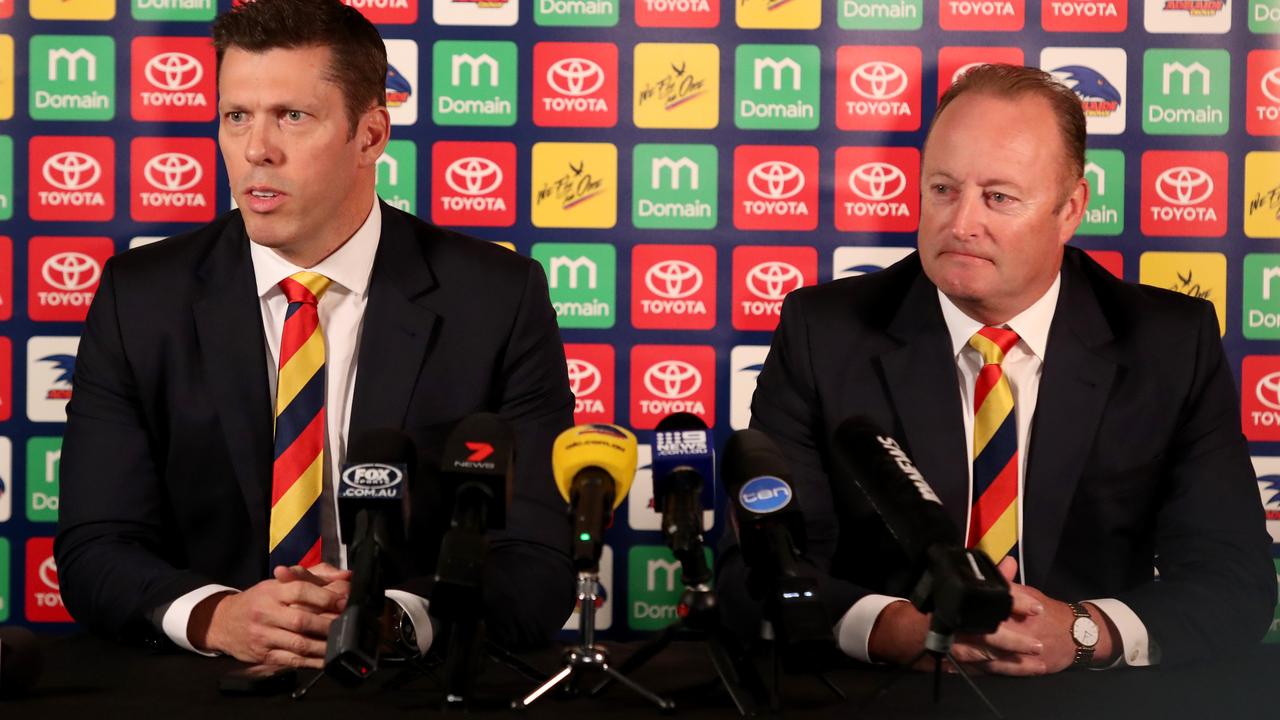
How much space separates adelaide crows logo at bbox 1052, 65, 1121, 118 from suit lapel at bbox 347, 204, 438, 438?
5.00 ft

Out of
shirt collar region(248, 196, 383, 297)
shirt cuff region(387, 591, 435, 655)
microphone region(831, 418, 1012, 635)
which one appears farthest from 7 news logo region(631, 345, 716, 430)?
microphone region(831, 418, 1012, 635)

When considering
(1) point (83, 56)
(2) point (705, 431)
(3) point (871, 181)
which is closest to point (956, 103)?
(3) point (871, 181)

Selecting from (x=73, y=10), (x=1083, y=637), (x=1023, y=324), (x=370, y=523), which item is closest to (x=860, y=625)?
(x=1083, y=637)

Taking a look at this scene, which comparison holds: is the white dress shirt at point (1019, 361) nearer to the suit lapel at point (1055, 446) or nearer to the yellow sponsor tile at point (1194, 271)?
the suit lapel at point (1055, 446)

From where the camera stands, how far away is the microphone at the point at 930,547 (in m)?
1.25

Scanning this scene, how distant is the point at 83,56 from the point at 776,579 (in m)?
2.24

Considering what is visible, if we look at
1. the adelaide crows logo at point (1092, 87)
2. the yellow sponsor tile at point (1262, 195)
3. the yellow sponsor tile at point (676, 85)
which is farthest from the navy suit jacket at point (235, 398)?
the yellow sponsor tile at point (1262, 195)

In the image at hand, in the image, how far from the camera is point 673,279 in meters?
2.83

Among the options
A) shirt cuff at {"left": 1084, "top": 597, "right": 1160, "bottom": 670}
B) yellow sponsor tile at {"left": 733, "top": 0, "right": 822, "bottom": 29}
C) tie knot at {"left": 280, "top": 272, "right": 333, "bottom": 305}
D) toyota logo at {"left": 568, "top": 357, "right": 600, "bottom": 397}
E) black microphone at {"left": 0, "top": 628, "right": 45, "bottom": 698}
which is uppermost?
yellow sponsor tile at {"left": 733, "top": 0, "right": 822, "bottom": 29}

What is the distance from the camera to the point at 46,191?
2.80 m

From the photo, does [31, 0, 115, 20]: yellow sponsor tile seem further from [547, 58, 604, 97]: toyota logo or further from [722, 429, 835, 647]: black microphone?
[722, 429, 835, 647]: black microphone

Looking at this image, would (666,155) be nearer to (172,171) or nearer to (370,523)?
(172,171)

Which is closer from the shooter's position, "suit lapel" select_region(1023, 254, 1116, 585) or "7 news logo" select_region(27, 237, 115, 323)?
"suit lapel" select_region(1023, 254, 1116, 585)

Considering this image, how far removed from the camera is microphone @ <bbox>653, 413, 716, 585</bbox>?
134 centimetres
